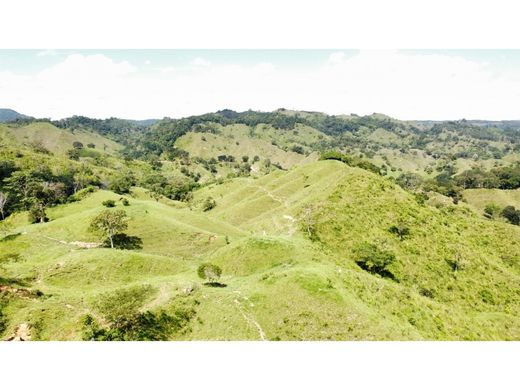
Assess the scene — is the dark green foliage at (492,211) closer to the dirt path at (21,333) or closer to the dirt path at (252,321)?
the dirt path at (252,321)

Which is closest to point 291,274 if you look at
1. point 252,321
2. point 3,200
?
point 252,321

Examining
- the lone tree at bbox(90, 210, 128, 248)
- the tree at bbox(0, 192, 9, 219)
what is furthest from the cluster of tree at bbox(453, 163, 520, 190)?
the tree at bbox(0, 192, 9, 219)

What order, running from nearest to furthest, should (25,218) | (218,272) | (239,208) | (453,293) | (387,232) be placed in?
(218,272) < (453,293) < (387,232) < (25,218) < (239,208)

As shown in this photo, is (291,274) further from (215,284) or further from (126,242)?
(126,242)

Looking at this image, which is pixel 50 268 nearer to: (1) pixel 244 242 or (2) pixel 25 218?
(1) pixel 244 242

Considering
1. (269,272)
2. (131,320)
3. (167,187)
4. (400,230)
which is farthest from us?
(167,187)

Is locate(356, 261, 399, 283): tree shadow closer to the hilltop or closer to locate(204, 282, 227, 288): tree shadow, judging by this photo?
the hilltop

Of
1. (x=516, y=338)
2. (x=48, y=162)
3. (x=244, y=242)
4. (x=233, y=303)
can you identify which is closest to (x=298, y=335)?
(x=233, y=303)
